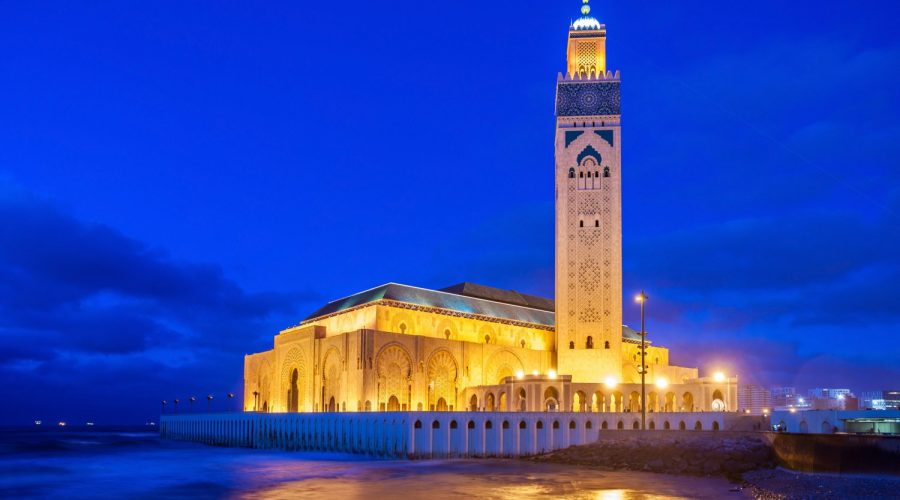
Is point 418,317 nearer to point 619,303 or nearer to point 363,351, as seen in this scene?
point 363,351

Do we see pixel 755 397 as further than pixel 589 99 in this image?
Yes

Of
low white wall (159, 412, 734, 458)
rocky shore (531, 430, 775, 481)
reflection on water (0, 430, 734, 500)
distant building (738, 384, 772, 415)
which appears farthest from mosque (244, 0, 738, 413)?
distant building (738, 384, 772, 415)

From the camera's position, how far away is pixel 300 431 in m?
52.7

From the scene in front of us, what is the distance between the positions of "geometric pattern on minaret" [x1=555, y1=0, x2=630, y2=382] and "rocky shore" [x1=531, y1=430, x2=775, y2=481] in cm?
1782

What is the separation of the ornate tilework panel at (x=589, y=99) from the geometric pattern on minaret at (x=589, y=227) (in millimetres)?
77

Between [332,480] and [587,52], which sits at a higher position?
[587,52]

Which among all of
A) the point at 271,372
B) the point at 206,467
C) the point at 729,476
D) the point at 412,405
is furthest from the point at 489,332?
the point at 729,476

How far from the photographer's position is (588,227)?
62688 mm

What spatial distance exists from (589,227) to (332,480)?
110ft

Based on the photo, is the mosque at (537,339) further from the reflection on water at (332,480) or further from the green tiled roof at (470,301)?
the reflection on water at (332,480)

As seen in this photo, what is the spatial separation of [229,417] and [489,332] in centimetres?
2098

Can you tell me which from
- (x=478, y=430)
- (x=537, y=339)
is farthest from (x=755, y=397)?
(x=478, y=430)

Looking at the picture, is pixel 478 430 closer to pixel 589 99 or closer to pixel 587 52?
pixel 589 99

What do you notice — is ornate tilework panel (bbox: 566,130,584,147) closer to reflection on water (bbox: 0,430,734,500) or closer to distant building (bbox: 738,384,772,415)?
reflection on water (bbox: 0,430,734,500)
